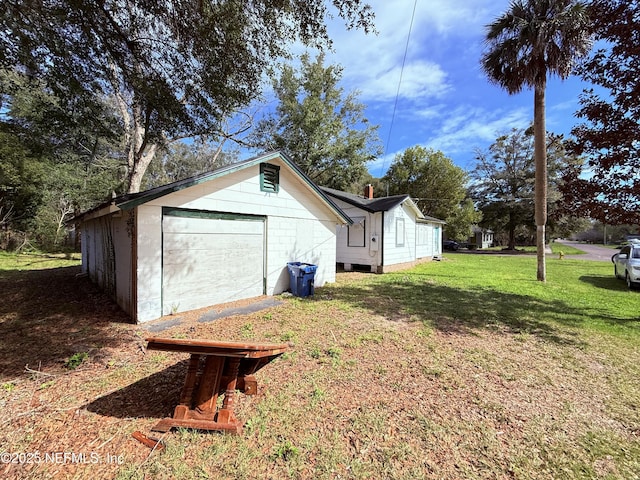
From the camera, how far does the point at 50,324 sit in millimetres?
5480

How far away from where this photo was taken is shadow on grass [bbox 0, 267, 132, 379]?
13.6ft

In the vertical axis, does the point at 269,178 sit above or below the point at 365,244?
above

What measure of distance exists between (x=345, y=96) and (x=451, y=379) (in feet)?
90.0

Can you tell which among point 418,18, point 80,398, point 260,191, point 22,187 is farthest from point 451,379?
point 22,187

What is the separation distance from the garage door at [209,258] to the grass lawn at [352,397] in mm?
623

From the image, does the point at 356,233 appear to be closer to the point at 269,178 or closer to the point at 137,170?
the point at 269,178

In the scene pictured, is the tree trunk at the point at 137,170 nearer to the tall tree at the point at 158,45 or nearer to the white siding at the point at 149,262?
the tall tree at the point at 158,45

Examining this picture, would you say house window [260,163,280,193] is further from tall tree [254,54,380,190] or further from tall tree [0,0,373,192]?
tall tree [254,54,380,190]

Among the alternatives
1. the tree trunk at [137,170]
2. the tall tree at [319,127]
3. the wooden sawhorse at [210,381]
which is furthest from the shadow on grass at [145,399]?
the tall tree at [319,127]

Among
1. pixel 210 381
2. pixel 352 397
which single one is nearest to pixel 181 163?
pixel 210 381

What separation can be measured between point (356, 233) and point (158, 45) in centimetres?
1071

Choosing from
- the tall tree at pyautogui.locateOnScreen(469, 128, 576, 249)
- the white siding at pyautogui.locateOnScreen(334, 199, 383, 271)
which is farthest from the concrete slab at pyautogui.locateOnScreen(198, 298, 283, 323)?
the tall tree at pyautogui.locateOnScreen(469, 128, 576, 249)

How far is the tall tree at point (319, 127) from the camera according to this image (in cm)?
2403

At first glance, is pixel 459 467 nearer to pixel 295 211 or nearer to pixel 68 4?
pixel 295 211
